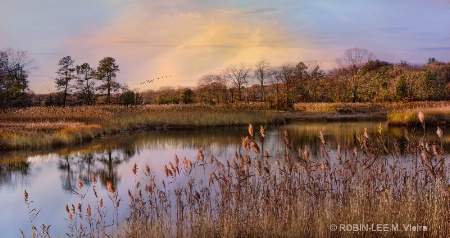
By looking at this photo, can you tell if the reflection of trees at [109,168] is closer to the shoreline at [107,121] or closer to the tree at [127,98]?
the shoreline at [107,121]

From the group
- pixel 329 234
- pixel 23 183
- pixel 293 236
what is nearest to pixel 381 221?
pixel 329 234

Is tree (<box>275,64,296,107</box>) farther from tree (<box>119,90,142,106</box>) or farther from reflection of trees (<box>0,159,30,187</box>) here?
reflection of trees (<box>0,159,30,187</box>)

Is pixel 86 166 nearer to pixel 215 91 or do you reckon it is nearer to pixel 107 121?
pixel 107 121

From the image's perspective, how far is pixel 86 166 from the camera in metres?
14.2

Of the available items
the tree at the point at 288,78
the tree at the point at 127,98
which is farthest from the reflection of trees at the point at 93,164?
the tree at the point at 288,78

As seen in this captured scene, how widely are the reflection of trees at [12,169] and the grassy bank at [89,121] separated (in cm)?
303

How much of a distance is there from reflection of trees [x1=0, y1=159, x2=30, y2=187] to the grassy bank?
3.03m

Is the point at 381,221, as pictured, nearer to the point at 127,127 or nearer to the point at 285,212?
the point at 285,212

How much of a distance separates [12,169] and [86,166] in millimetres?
2148

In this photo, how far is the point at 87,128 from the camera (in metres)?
21.6

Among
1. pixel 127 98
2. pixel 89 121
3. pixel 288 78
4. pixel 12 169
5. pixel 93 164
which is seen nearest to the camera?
pixel 12 169

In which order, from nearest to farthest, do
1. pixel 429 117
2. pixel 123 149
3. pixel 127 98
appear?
pixel 123 149, pixel 429 117, pixel 127 98

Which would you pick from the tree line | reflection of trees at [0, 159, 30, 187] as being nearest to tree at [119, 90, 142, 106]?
the tree line

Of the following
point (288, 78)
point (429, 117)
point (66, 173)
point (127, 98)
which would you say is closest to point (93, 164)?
point (66, 173)
